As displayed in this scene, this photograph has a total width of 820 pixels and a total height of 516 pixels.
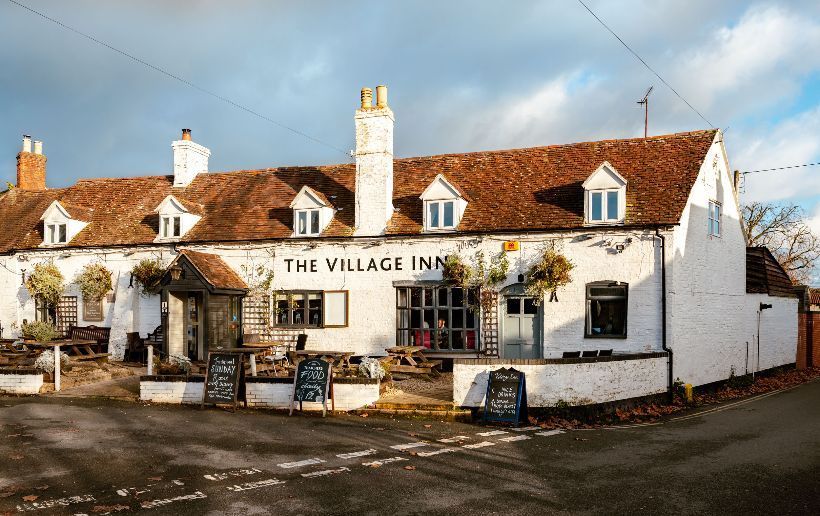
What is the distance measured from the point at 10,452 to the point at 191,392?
5183mm

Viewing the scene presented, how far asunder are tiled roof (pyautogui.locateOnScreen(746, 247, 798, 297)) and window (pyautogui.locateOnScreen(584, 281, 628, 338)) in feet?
24.8

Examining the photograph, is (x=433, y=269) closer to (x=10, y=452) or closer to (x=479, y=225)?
(x=479, y=225)

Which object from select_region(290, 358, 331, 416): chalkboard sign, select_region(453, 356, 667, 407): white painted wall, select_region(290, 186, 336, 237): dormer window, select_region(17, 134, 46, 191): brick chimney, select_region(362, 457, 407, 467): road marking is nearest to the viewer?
select_region(362, 457, 407, 467): road marking

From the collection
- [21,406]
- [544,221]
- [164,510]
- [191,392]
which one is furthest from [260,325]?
[164,510]

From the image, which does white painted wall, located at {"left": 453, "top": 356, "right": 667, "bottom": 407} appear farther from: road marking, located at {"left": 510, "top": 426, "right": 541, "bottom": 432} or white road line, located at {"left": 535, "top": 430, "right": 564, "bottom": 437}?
white road line, located at {"left": 535, "top": 430, "right": 564, "bottom": 437}

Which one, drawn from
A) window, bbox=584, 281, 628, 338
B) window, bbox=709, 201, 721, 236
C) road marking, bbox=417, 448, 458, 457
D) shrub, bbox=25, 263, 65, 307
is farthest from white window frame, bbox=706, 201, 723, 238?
shrub, bbox=25, 263, 65, 307

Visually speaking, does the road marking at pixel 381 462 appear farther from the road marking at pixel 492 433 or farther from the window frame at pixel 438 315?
the window frame at pixel 438 315

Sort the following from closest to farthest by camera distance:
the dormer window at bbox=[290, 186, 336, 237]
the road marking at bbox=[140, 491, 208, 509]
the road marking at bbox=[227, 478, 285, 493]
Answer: the road marking at bbox=[140, 491, 208, 509] → the road marking at bbox=[227, 478, 285, 493] → the dormer window at bbox=[290, 186, 336, 237]

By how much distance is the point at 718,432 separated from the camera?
43.7ft

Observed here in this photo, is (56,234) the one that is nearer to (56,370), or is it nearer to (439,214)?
(56,370)

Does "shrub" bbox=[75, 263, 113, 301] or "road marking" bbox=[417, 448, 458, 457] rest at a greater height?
"shrub" bbox=[75, 263, 113, 301]

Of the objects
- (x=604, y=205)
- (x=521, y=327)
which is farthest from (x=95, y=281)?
(x=604, y=205)

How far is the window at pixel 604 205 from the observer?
62.1 ft

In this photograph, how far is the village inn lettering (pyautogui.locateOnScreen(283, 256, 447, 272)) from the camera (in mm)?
Result: 20531
